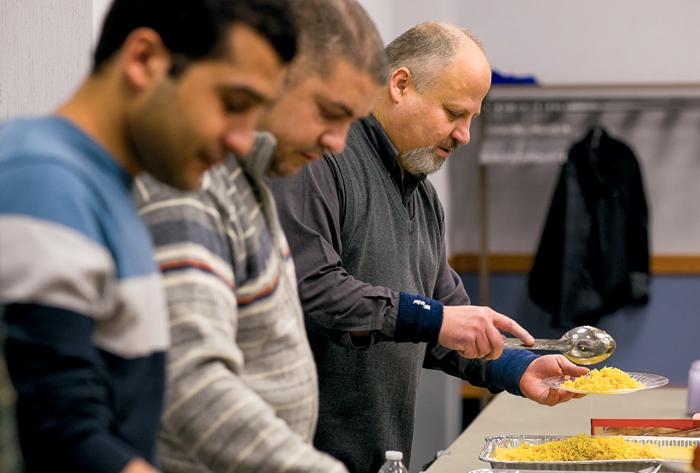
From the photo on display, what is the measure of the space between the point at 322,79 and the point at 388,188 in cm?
97

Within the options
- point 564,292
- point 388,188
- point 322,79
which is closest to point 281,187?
point 388,188

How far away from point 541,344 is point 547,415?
1.98 ft

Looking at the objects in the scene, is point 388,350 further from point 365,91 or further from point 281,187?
point 365,91

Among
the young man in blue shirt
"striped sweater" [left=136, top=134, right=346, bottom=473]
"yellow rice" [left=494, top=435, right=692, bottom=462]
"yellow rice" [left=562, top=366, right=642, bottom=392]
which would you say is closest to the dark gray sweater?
"yellow rice" [left=562, top=366, right=642, bottom=392]

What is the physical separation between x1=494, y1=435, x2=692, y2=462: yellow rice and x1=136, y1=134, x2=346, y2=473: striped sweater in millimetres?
809

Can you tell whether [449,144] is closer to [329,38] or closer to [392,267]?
[392,267]

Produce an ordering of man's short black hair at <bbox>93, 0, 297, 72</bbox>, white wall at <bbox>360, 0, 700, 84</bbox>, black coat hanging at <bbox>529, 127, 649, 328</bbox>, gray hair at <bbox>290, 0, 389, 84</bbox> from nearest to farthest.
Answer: man's short black hair at <bbox>93, 0, 297, 72</bbox>
gray hair at <bbox>290, 0, 389, 84</bbox>
black coat hanging at <bbox>529, 127, 649, 328</bbox>
white wall at <bbox>360, 0, 700, 84</bbox>

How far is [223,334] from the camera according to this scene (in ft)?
3.92

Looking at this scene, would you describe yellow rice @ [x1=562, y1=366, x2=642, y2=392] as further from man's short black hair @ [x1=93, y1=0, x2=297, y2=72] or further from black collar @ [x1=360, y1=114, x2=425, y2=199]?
man's short black hair @ [x1=93, y1=0, x2=297, y2=72]

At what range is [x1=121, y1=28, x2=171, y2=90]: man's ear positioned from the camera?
0.98 m

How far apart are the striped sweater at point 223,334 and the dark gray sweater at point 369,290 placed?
2.23 feet

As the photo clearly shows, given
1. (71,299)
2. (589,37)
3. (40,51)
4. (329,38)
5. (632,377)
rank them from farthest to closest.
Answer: (589,37) → (632,377) → (40,51) → (329,38) → (71,299)

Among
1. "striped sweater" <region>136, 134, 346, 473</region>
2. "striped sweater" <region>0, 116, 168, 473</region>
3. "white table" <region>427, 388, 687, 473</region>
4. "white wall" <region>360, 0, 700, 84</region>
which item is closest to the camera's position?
"striped sweater" <region>0, 116, 168, 473</region>

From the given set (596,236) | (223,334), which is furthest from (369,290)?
(596,236)
